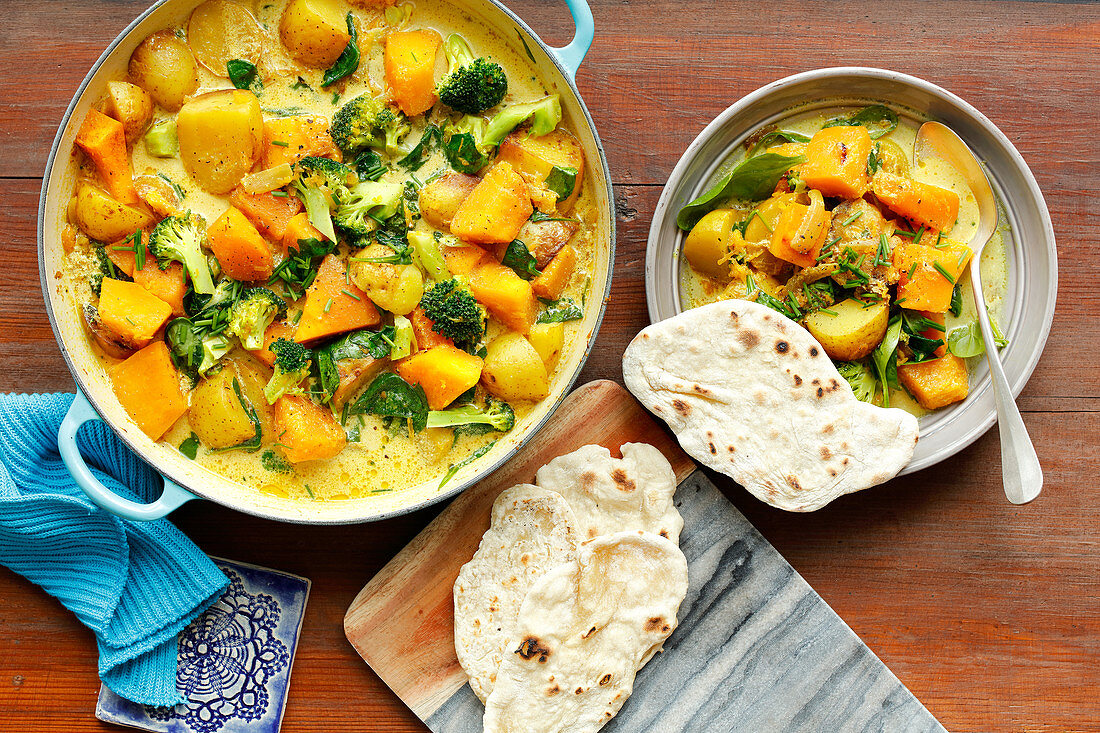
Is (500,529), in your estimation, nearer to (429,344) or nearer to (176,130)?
(429,344)

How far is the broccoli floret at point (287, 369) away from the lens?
2.56 metres

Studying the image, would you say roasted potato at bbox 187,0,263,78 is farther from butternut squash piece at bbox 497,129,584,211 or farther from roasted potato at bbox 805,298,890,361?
roasted potato at bbox 805,298,890,361

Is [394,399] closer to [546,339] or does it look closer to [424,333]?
[424,333]

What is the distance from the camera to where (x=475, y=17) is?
286 cm

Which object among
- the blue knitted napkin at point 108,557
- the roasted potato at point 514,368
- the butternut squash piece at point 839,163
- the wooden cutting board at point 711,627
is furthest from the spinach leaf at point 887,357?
the blue knitted napkin at point 108,557

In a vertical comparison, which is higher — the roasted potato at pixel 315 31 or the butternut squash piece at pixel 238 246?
the roasted potato at pixel 315 31

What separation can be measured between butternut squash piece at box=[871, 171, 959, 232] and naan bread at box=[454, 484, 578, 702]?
1.71 m

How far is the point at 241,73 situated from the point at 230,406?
1215 millimetres

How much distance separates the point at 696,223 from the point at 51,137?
2669mm

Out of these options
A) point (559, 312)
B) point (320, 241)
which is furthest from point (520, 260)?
point (320, 241)

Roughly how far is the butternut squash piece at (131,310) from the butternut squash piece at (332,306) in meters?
0.49

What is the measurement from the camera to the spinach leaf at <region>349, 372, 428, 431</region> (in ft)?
8.90

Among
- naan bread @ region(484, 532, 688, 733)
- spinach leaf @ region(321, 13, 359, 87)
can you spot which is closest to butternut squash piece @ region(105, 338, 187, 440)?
spinach leaf @ region(321, 13, 359, 87)

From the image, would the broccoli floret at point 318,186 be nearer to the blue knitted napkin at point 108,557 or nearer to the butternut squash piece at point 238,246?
the butternut squash piece at point 238,246
